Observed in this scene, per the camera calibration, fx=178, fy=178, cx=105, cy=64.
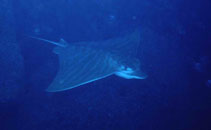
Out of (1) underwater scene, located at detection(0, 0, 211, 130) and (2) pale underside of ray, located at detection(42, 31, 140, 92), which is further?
(1) underwater scene, located at detection(0, 0, 211, 130)

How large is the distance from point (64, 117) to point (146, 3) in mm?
4854

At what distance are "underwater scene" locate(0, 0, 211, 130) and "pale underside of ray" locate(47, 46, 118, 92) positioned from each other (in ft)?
0.08

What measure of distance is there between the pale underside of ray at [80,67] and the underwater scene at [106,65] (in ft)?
0.08

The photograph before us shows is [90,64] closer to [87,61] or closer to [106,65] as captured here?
[87,61]

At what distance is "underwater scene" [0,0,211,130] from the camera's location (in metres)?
4.22

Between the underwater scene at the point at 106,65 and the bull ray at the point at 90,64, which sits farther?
the underwater scene at the point at 106,65

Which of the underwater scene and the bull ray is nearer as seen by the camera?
the bull ray

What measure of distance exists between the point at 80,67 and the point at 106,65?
2.15 ft

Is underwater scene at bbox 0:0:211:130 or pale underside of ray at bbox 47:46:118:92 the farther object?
underwater scene at bbox 0:0:211:130

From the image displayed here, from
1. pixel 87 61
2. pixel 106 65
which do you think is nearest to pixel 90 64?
pixel 87 61

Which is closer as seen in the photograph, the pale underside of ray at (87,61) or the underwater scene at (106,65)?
the pale underside of ray at (87,61)

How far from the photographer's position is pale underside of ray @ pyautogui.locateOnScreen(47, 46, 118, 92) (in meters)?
3.81

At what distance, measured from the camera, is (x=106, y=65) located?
13.8 ft

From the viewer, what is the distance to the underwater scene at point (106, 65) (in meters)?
4.22
